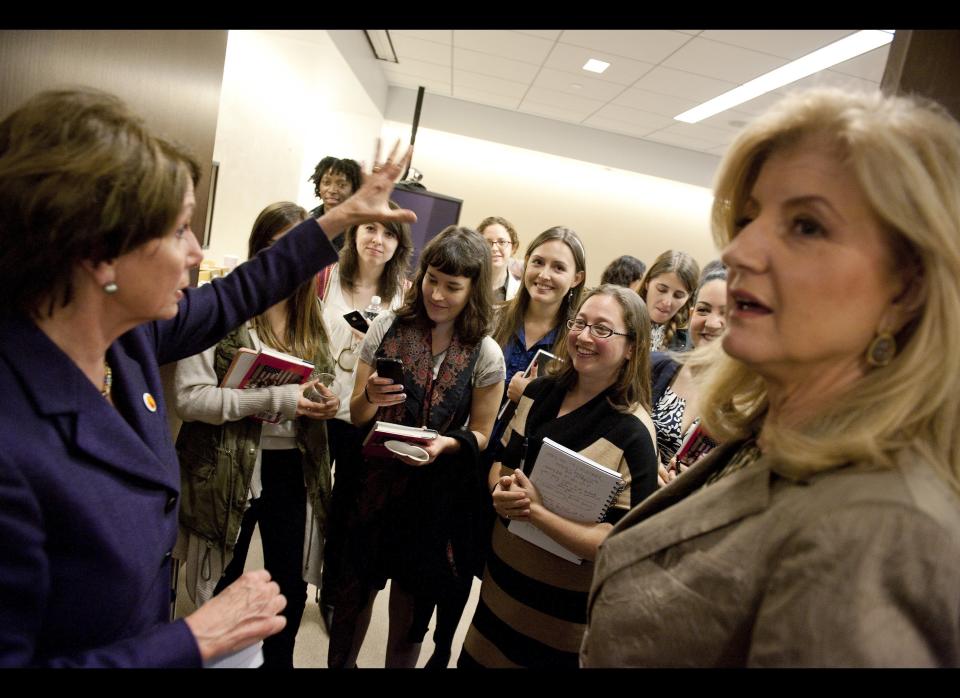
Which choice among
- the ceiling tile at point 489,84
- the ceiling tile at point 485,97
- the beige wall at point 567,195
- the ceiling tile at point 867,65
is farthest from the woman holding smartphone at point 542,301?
the beige wall at point 567,195

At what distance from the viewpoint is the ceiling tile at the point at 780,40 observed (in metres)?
3.94

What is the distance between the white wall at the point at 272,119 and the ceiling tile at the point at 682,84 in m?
3.03

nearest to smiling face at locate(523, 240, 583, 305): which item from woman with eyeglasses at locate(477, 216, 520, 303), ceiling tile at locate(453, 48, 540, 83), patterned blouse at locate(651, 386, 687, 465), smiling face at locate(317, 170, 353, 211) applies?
patterned blouse at locate(651, 386, 687, 465)

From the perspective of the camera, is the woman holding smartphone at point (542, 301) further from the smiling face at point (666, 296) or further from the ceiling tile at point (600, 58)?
the ceiling tile at point (600, 58)

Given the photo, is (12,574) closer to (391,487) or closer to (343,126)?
(391,487)

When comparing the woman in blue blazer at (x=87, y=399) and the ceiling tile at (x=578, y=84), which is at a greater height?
the ceiling tile at (x=578, y=84)

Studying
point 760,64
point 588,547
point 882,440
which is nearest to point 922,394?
point 882,440

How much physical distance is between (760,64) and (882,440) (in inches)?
205

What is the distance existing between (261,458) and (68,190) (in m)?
1.28

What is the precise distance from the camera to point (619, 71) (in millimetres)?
5484

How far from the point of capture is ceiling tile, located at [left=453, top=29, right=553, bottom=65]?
5.06m

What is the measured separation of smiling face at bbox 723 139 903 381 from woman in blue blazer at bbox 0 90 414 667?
0.87 metres

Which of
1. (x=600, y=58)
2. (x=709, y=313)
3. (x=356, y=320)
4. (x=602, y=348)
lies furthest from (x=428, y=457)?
(x=600, y=58)
